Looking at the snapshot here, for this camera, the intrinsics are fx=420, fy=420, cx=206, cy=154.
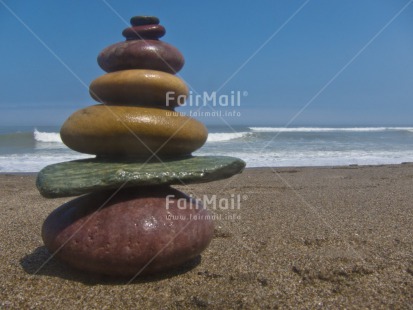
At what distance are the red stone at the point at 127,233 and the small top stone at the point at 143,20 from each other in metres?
1.69

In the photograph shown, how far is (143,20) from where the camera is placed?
4.14 m

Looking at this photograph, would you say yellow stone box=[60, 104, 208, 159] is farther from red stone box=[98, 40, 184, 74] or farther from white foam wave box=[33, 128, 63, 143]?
white foam wave box=[33, 128, 63, 143]

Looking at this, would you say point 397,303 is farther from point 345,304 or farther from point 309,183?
point 309,183

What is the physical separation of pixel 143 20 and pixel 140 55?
16.1 inches

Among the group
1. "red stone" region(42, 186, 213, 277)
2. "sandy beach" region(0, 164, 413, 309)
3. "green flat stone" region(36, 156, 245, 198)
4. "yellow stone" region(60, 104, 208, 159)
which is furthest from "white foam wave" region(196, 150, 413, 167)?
"red stone" region(42, 186, 213, 277)

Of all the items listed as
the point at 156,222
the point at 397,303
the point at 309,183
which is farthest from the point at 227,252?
the point at 309,183

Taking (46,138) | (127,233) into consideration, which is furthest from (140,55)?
(46,138)

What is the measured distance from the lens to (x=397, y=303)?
2.98 metres

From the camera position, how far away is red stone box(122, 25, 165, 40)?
413 cm

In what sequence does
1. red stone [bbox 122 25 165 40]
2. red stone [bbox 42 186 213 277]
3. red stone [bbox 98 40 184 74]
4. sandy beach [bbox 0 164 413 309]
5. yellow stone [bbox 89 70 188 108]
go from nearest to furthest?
sandy beach [bbox 0 164 413 309] < red stone [bbox 42 186 213 277] < yellow stone [bbox 89 70 188 108] < red stone [bbox 98 40 184 74] < red stone [bbox 122 25 165 40]

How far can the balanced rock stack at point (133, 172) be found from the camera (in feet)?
10.8

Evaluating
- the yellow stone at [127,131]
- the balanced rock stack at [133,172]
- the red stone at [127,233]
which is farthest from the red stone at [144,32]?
the red stone at [127,233]

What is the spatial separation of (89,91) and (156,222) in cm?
159

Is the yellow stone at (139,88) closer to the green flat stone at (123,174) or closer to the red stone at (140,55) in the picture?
the red stone at (140,55)
